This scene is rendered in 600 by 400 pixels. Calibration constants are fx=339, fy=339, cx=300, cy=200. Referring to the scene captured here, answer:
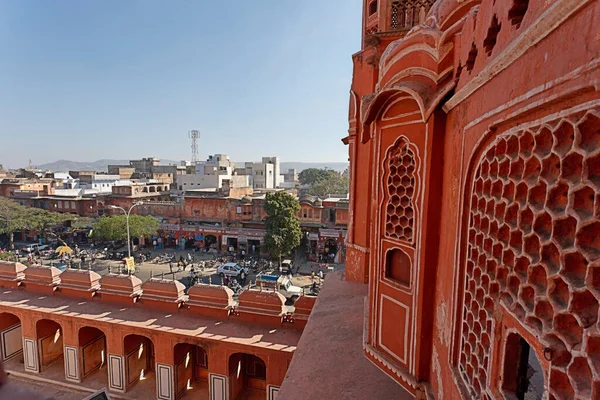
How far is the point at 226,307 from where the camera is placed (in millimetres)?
10727

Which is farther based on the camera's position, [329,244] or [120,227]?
[329,244]

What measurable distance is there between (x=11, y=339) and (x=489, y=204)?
1667cm

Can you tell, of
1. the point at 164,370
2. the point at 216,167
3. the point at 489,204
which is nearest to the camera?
the point at 489,204

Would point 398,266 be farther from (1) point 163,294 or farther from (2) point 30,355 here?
(2) point 30,355

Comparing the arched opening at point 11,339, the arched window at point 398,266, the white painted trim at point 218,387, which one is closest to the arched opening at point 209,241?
the arched opening at point 11,339

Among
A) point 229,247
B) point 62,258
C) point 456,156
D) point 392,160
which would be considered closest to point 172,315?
point 392,160

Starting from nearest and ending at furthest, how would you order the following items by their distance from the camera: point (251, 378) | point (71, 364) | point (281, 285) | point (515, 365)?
1. point (515, 365)
2. point (251, 378)
3. point (71, 364)
4. point (281, 285)

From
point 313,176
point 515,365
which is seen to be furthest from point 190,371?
point 313,176

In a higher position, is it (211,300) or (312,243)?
(211,300)

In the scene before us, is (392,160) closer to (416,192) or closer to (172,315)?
(416,192)

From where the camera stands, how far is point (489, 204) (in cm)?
286

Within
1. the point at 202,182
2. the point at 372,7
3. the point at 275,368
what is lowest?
the point at 275,368

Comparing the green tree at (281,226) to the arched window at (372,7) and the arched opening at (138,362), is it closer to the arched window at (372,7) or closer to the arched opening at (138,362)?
the arched opening at (138,362)

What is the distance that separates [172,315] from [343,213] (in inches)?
679
